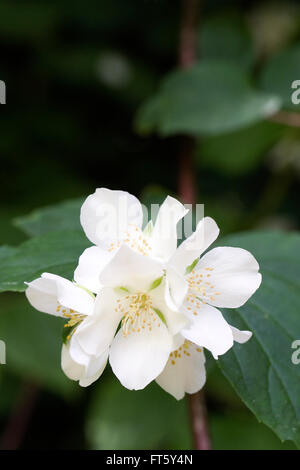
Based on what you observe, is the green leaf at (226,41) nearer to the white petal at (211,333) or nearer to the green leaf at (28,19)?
the green leaf at (28,19)

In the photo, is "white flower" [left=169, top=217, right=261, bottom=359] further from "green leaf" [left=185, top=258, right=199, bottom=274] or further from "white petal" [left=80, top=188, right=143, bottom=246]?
"white petal" [left=80, top=188, right=143, bottom=246]

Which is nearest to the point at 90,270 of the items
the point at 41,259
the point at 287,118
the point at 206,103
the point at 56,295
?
the point at 56,295

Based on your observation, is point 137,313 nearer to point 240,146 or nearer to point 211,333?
point 211,333

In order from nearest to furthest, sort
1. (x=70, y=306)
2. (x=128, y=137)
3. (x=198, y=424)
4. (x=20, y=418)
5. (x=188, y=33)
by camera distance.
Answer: (x=70, y=306)
(x=198, y=424)
(x=20, y=418)
(x=188, y=33)
(x=128, y=137)

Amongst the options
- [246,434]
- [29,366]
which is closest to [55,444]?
[29,366]

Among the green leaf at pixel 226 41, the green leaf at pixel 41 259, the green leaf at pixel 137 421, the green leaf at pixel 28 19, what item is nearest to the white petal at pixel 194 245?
the green leaf at pixel 41 259
